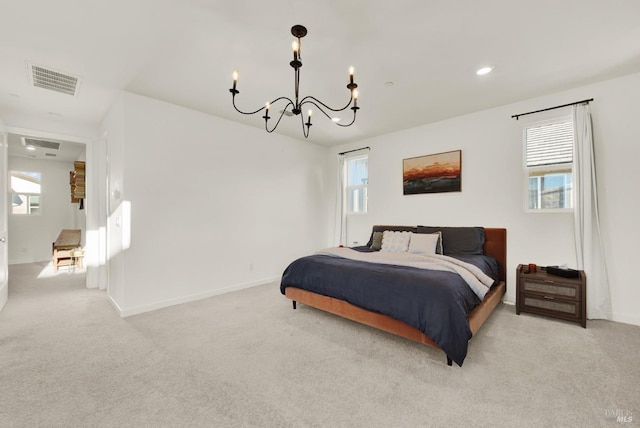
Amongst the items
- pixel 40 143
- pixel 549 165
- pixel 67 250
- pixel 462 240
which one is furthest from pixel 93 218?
pixel 549 165

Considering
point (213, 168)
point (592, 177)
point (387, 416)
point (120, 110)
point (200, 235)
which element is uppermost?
point (120, 110)

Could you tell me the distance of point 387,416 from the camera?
1616mm

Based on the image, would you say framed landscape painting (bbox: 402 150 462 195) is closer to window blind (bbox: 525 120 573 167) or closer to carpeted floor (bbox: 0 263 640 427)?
window blind (bbox: 525 120 573 167)

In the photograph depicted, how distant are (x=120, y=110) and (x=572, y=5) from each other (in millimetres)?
4428

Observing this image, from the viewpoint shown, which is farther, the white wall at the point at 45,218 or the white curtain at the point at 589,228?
the white wall at the point at 45,218

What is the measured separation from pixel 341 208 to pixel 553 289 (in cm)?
345

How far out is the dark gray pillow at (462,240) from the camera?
12.2 feet

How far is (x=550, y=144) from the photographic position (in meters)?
3.47

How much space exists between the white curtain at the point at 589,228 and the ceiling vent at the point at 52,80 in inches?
222

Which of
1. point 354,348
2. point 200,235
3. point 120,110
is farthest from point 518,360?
point 120,110

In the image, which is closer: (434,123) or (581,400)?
(581,400)

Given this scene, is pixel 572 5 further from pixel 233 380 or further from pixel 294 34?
pixel 233 380

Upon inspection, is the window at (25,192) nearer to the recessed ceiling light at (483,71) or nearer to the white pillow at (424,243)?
the white pillow at (424,243)

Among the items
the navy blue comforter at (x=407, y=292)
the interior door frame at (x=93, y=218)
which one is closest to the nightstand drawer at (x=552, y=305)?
the navy blue comforter at (x=407, y=292)
